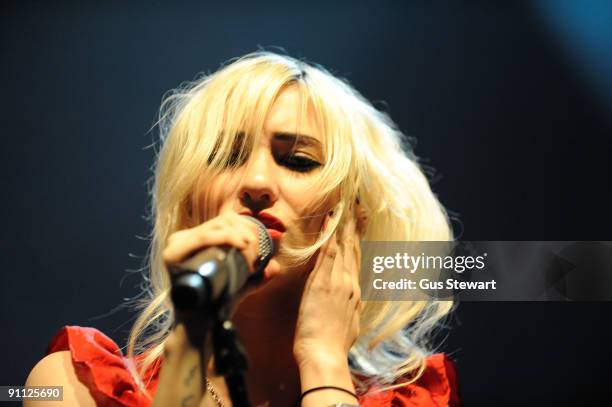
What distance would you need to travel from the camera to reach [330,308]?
1253mm

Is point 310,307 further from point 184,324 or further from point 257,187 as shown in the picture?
point 184,324

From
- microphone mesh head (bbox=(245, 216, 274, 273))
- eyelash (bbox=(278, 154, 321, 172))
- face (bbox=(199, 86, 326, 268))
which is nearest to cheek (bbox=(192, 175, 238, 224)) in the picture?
face (bbox=(199, 86, 326, 268))

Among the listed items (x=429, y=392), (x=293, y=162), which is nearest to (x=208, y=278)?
(x=293, y=162)

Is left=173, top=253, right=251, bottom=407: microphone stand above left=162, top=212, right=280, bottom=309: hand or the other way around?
the other way around

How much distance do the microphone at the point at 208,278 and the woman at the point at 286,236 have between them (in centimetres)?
32

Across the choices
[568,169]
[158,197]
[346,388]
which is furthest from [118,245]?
[568,169]

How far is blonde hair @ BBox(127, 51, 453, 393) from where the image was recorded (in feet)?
4.15

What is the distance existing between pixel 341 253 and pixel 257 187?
0.74ft

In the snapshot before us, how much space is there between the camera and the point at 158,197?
54.8 inches

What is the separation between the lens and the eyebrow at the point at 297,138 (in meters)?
1.25

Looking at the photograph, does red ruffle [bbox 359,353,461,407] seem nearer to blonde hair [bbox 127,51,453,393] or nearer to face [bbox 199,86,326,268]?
blonde hair [bbox 127,51,453,393]

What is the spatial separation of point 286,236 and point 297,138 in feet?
0.62

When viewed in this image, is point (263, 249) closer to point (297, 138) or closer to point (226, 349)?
point (226, 349)

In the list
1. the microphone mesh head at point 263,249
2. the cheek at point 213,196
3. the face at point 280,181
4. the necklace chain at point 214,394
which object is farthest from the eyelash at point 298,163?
the necklace chain at point 214,394
